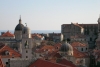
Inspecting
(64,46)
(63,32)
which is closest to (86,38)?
(63,32)

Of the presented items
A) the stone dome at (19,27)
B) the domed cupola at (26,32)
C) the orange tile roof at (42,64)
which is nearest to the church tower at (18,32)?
the stone dome at (19,27)

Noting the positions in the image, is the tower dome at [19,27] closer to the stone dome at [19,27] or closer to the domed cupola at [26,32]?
the stone dome at [19,27]

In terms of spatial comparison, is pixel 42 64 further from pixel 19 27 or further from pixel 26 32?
pixel 19 27

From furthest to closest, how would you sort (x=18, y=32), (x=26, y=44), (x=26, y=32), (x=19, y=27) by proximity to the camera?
(x=19, y=27)
(x=18, y=32)
(x=26, y=32)
(x=26, y=44)

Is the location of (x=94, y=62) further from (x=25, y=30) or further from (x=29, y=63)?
(x=29, y=63)

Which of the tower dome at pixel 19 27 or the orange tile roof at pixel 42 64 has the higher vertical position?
the tower dome at pixel 19 27

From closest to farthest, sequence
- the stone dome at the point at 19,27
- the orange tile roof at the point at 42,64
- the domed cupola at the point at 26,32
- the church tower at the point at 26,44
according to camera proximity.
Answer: the orange tile roof at the point at 42,64 → the church tower at the point at 26,44 → the domed cupola at the point at 26,32 → the stone dome at the point at 19,27

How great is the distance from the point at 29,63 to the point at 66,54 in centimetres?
1356

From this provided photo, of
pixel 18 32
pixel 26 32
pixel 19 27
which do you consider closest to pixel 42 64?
pixel 26 32

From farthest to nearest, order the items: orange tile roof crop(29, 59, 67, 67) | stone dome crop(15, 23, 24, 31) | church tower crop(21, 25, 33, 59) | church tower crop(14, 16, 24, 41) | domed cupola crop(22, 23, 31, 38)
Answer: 1. stone dome crop(15, 23, 24, 31)
2. church tower crop(14, 16, 24, 41)
3. domed cupola crop(22, 23, 31, 38)
4. church tower crop(21, 25, 33, 59)
5. orange tile roof crop(29, 59, 67, 67)

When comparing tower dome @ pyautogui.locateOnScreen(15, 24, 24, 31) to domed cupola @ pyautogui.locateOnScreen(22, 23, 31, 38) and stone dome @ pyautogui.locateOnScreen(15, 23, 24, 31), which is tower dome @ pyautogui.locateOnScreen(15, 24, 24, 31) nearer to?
stone dome @ pyautogui.locateOnScreen(15, 23, 24, 31)

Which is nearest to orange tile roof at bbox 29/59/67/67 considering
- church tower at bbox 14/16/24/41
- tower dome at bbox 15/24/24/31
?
church tower at bbox 14/16/24/41

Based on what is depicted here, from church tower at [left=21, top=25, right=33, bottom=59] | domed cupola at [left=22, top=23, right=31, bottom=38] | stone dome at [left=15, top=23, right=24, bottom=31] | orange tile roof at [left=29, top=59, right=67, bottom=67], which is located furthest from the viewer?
stone dome at [left=15, top=23, right=24, bottom=31]

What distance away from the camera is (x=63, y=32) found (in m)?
101
